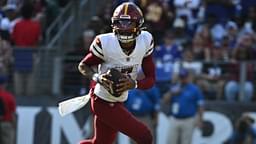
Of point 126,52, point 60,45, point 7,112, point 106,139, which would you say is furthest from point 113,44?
point 60,45

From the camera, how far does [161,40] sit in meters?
17.9

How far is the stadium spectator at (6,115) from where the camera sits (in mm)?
15508

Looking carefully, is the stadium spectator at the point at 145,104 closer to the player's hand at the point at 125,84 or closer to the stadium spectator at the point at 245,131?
the stadium spectator at the point at 245,131

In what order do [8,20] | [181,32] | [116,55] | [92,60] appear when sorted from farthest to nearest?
[8,20] → [181,32] → [92,60] → [116,55]

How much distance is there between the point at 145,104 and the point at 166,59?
1202 millimetres

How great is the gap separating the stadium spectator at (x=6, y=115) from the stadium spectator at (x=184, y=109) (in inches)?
109

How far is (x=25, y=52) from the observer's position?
1736cm

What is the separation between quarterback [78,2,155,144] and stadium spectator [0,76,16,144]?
17.3ft

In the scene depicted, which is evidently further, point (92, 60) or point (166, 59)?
point (166, 59)

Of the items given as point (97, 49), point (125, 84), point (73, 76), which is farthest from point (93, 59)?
point (73, 76)

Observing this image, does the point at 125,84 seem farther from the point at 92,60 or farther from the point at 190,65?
the point at 190,65

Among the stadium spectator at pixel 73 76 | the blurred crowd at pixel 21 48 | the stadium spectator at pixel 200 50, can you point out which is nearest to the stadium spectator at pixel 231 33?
the stadium spectator at pixel 200 50

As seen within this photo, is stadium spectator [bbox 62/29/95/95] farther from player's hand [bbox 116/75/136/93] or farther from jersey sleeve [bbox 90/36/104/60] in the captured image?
player's hand [bbox 116/75/136/93]

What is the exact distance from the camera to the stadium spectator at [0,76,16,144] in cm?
1551
